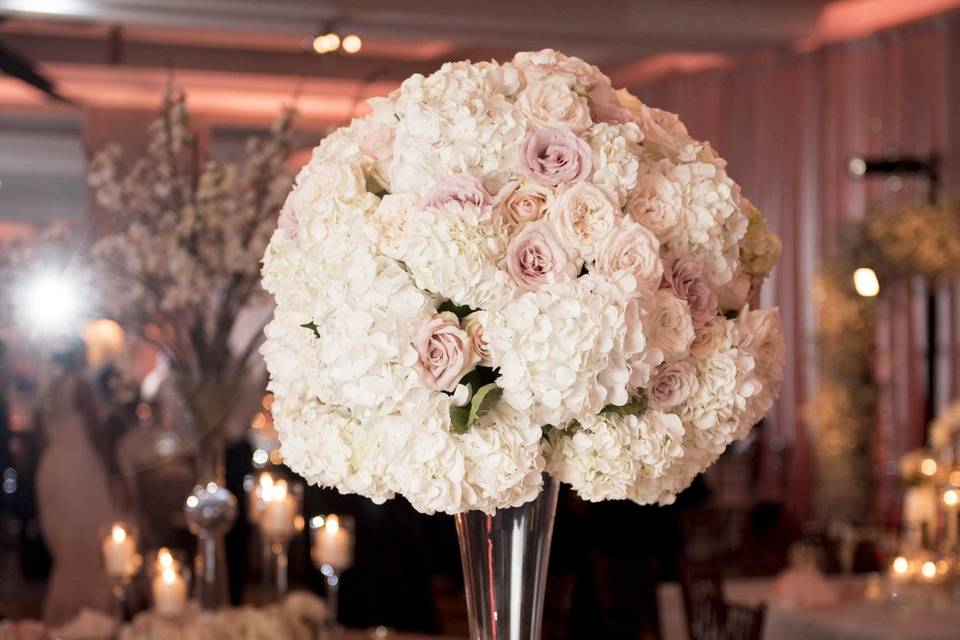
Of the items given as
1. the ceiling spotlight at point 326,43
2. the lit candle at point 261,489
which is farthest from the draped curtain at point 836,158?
the lit candle at point 261,489

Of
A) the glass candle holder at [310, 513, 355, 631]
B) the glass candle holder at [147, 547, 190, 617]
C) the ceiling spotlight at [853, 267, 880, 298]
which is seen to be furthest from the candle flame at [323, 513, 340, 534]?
the ceiling spotlight at [853, 267, 880, 298]

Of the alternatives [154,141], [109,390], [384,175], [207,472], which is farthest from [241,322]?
[384,175]

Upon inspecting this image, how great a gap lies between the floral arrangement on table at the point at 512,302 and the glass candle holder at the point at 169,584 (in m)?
1.52

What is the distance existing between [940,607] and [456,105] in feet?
12.6

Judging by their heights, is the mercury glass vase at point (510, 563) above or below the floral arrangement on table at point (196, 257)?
below

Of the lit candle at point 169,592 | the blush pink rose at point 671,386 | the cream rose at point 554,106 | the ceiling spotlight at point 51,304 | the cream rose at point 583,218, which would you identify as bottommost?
the lit candle at point 169,592

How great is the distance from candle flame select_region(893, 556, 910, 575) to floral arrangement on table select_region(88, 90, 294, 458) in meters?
2.90

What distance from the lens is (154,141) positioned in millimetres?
3699

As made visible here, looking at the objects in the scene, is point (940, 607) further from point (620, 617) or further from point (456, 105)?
point (456, 105)

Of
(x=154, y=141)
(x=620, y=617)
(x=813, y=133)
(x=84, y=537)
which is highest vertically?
(x=813, y=133)

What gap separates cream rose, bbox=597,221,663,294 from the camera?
1.39 meters

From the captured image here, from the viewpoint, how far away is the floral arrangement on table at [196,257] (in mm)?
3373

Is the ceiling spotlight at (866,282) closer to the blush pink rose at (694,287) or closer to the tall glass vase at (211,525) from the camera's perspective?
the tall glass vase at (211,525)

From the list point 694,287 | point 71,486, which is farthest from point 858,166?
point 694,287
